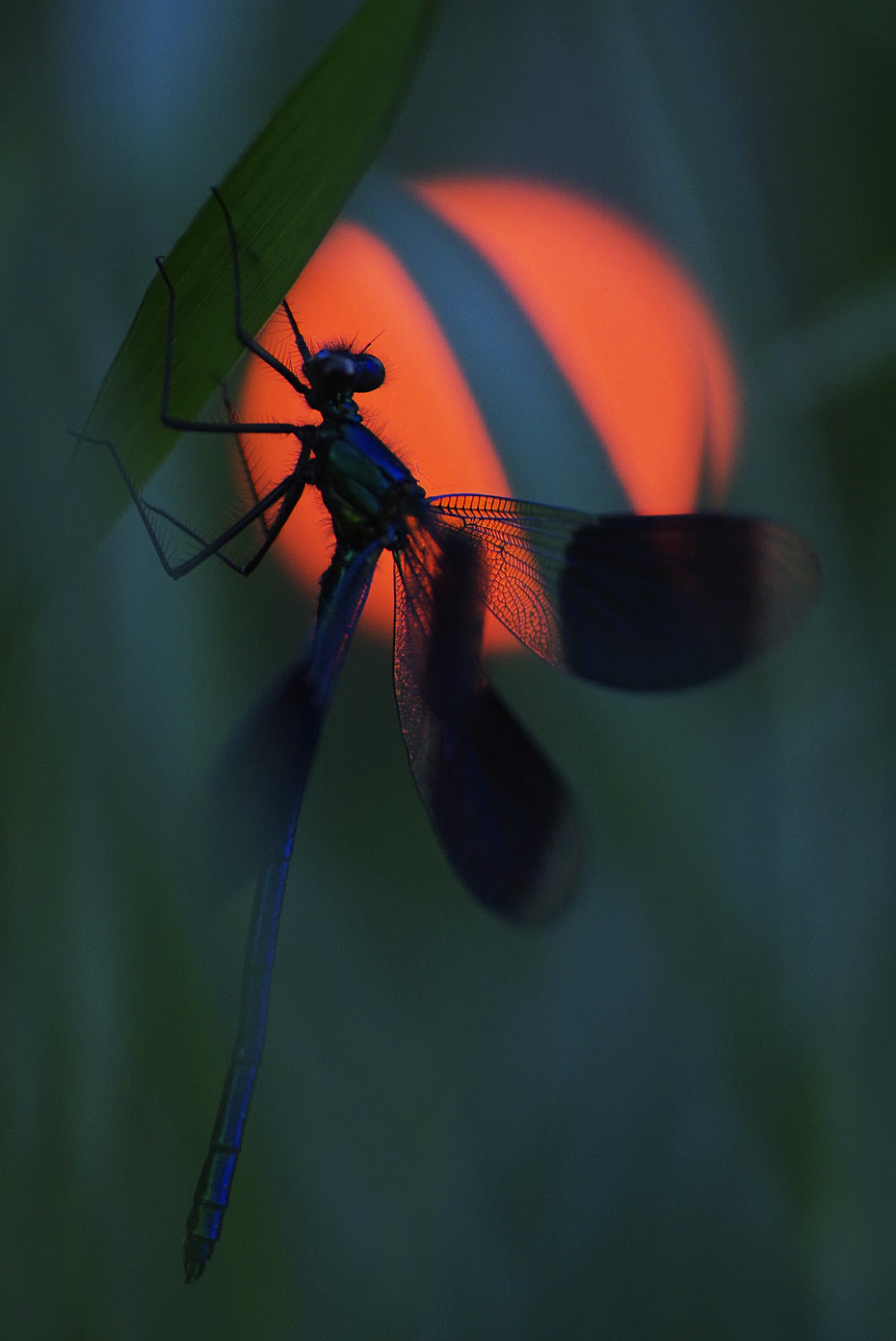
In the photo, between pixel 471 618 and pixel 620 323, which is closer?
pixel 471 618

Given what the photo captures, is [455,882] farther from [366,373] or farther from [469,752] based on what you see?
[366,373]

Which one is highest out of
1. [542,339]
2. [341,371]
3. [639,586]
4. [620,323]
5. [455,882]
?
[620,323]

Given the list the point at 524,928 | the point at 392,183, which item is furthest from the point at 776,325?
the point at 524,928

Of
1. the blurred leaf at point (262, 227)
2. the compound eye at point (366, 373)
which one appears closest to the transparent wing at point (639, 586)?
the compound eye at point (366, 373)

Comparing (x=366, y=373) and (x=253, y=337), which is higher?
(x=366, y=373)

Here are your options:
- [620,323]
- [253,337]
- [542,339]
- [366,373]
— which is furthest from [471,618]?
[620,323]

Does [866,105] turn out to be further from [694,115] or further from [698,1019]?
[698,1019]

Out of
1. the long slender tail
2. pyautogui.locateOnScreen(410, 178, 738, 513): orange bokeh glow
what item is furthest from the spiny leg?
pyautogui.locateOnScreen(410, 178, 738, 513): orange bokeh glow
